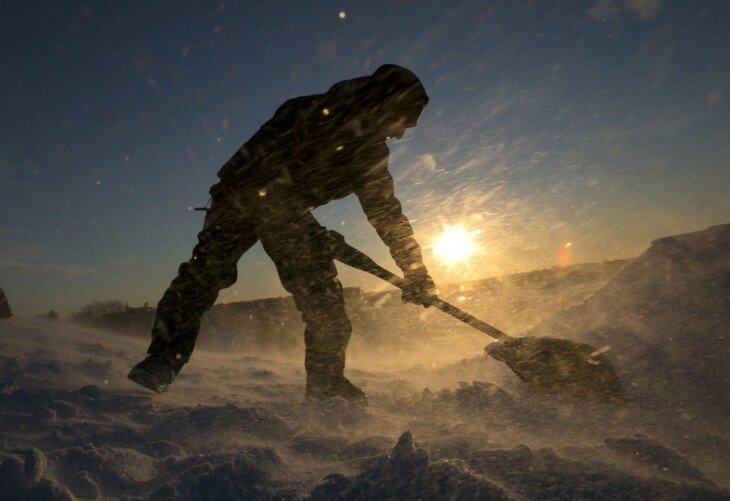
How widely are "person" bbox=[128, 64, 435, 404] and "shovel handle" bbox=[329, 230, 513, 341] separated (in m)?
0.10

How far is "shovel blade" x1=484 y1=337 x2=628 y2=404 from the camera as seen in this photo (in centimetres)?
237

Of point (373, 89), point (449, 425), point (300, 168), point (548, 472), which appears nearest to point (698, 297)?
point (449, 425)

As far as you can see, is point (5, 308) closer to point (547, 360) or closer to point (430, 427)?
point (430, 427)

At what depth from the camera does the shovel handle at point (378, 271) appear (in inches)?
118

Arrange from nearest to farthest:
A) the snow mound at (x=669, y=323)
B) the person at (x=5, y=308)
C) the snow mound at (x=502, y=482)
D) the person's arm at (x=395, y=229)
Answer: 1. the snow mound at (x=502, y=482)
2. the snow mound at (x=669, y=323)
3. the person's arm at (x=395, y=229)
4. the person at (x=5, y=308)

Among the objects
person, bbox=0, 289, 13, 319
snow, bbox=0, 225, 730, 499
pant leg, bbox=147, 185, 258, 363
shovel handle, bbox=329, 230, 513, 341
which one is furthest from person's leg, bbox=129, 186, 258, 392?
person, bbox=0, 289, 13, 319

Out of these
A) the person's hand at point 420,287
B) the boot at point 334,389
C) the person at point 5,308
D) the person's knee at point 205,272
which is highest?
the person's hand at point 420,287

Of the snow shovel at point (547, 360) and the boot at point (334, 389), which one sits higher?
the snow shovel at point (547, 360)

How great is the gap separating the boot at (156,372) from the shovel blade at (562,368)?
7.25 feet

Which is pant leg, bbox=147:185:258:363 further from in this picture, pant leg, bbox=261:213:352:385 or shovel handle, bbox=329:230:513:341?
shovel handle, bbox=329:230:513:341

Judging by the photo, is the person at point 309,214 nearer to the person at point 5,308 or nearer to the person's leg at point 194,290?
the person's leg at point 194,290

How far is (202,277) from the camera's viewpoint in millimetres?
2502

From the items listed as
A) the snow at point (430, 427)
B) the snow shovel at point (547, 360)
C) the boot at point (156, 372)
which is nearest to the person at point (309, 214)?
the boot at point (156, 372)

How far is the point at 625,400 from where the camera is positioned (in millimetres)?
2273
